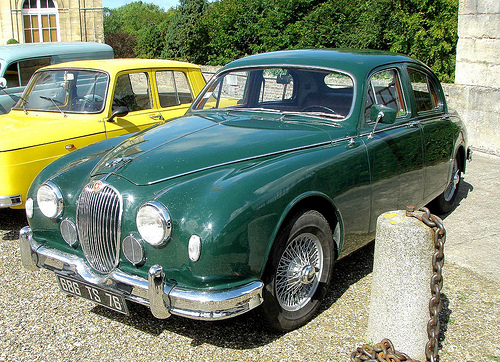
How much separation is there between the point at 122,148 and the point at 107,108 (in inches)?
87.9

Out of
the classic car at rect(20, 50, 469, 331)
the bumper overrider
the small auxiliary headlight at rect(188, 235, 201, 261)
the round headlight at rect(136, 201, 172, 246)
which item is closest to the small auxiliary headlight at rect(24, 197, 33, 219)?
the classic car at rect(20, 50, 469, 331)

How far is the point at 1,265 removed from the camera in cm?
488

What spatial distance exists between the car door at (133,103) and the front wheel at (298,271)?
3273 mm

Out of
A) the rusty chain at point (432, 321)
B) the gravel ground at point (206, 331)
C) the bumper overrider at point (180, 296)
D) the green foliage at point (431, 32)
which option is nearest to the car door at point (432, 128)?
the gravel ground at point (206, 331)

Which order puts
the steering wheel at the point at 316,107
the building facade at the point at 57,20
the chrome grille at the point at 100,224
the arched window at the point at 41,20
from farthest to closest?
the arched window at the point at 41,20
the building facade at the point at 57,20
the steering wheel at the point at 316,107
the chrome grille at the point at 100,224

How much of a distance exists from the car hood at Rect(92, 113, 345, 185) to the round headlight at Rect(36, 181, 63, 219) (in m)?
0.31

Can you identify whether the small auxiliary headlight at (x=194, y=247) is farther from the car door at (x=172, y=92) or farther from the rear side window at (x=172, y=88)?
the rear side window at (x=172, y=88)

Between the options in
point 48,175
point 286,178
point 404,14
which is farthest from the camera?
point 404,14

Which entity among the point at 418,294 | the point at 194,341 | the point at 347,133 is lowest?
the point at 194,341

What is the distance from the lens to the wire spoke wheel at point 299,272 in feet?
11.8

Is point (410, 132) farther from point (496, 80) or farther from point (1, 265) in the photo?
point (496, 80)

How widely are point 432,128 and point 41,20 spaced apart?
22610 mm

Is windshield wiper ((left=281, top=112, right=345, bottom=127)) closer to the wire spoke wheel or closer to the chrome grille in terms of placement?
the wire spoke wheel

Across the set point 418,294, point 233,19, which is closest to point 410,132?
point 418,294
